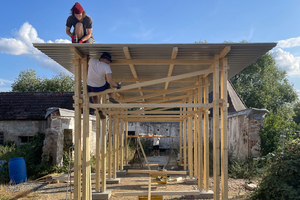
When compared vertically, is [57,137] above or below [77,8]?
below

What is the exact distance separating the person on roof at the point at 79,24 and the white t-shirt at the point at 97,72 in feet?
1.83

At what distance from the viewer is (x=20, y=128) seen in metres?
12.5

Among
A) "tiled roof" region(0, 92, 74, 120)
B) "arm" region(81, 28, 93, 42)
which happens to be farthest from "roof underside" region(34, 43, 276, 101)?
"tiled roof" region(0, 92, 74, 120)

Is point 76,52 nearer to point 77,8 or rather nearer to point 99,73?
point 99,73

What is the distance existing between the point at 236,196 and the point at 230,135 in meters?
5.61

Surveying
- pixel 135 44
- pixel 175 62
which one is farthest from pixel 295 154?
pixel 135 44

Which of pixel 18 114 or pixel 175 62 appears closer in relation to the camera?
pixel 175 62

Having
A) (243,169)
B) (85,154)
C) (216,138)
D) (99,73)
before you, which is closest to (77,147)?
(85,154)

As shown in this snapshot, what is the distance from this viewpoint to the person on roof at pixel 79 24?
195 inches

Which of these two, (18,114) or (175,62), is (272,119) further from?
(18,114)

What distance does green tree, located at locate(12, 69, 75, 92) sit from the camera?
94.2 ft

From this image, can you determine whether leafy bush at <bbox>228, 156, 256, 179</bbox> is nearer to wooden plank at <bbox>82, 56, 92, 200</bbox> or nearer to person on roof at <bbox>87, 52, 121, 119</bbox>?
wooden plank at <bbox>82, 56, 92, 200</bbox>

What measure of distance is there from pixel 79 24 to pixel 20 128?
9555 millimetres

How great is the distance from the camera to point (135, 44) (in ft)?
14.0
